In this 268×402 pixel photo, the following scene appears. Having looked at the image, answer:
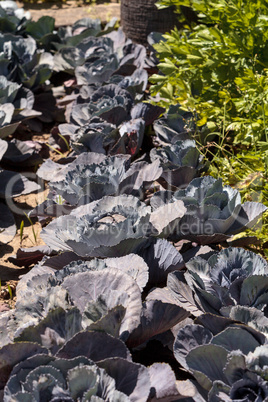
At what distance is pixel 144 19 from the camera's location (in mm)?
4449

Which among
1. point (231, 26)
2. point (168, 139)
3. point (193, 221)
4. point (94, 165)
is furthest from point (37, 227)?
point (231, 26)

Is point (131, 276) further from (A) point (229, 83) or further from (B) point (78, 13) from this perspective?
(B) point (78, 13)

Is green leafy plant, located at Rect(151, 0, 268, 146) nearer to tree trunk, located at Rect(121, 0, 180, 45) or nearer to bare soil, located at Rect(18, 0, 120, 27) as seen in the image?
tree trunk, located at Rect(121, 0, 180, 45)

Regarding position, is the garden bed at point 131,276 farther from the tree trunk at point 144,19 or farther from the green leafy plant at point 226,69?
the tree trunk at point 144,19

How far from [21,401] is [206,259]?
769 mm

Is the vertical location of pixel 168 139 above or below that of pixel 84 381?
below

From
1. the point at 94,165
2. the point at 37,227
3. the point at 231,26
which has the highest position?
the point at 231,26

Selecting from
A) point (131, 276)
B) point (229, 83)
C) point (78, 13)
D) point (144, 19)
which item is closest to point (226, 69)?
point (229, 83)

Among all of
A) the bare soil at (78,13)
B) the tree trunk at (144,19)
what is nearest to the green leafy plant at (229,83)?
the tree trunk at (144,19)

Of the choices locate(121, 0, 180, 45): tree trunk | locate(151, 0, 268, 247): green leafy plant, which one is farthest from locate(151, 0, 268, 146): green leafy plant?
locate(121, 0, 180, 45): tree trunk

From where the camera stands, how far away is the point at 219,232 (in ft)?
6.20

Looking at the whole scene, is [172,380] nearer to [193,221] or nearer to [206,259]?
[206,259]

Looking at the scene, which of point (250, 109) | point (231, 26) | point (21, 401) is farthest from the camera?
point (231, 26)

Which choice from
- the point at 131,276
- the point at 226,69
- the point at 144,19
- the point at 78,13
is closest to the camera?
the point at 131,276
